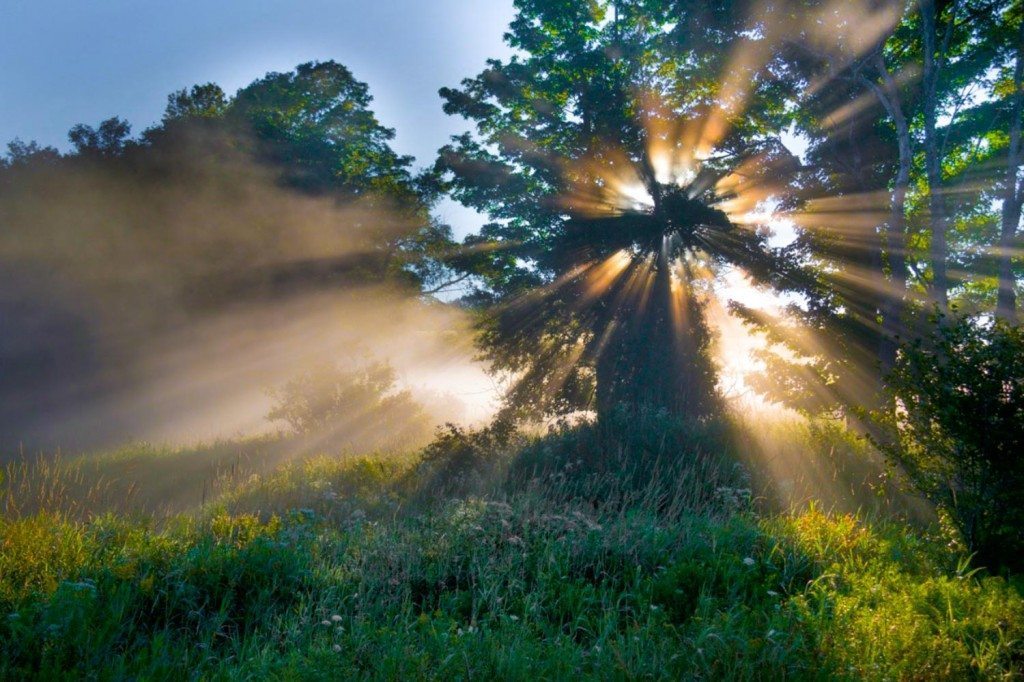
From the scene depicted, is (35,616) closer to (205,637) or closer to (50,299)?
(205,637)

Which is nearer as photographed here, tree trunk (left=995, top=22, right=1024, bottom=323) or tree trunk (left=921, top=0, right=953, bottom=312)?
tree trunk (left=921, top=0, right=953, bottom=312)

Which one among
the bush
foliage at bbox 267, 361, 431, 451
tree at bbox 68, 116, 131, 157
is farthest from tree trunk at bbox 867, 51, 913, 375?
tree at bbox 68, 116, 131, 157

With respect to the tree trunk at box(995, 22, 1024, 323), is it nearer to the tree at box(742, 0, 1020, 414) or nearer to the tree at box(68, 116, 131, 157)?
the tree at box(742, 0, 1020, 414)

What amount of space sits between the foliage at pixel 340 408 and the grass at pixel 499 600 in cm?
1219

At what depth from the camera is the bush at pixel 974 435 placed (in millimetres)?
6266

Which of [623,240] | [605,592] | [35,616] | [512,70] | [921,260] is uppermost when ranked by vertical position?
[512,70]

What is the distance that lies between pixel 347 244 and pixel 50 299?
8239 millimetres

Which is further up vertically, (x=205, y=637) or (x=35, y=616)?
(x=35, y=616)

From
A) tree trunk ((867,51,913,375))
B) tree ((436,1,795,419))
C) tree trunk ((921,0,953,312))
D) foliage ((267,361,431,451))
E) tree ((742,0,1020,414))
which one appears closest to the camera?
tree trunk ((921,0,953,312))

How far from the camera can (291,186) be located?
20.2 meters

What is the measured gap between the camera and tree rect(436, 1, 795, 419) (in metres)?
17.5

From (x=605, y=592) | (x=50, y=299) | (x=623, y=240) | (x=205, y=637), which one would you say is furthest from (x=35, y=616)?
(x=50, y=299)

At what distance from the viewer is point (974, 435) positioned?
6426 mm

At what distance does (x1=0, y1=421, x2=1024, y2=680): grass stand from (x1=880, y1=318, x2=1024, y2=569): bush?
39 cm
